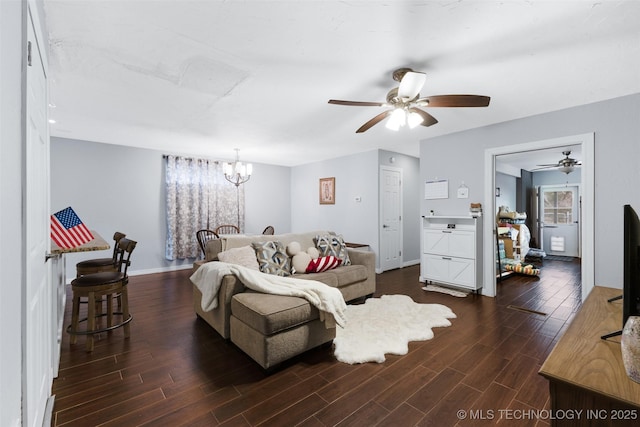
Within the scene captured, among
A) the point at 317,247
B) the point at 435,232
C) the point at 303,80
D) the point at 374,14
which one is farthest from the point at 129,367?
the point at 435,232

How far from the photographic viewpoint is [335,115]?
3479mm

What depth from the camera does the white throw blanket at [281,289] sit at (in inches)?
91.0

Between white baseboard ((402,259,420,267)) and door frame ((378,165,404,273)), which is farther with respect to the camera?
white baseboard ((402,259,420,267))

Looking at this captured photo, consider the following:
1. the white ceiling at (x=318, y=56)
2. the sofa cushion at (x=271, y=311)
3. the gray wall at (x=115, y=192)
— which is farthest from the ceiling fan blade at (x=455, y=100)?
the gray wall at (x=115, y=192)

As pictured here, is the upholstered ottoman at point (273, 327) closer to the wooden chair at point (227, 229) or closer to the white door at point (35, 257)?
the white door at point (35, 257)

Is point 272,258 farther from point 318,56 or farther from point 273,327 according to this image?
point 318,56

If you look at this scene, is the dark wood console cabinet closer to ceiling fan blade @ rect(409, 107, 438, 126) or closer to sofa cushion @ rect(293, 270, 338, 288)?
ceiling fan blade @ rect(409, 107, 438, 126)

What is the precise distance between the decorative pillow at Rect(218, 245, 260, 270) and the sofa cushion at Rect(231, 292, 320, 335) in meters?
0.67

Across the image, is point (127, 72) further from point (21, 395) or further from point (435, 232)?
point (435, 232)

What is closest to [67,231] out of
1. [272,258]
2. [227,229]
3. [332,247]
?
[272,258]

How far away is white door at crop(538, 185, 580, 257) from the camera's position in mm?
7086

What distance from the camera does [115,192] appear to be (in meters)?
4.97

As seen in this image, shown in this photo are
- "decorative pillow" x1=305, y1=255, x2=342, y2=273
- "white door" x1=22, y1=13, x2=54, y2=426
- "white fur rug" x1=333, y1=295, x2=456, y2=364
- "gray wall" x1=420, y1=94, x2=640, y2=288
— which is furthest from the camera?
"decorative pillow" x1=305, y1=255, x2=342, y2=273

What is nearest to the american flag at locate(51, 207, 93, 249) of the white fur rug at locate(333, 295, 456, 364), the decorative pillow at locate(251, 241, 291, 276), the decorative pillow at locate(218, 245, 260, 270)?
the decorative pillow at locate(218, 245, 260, 270)
